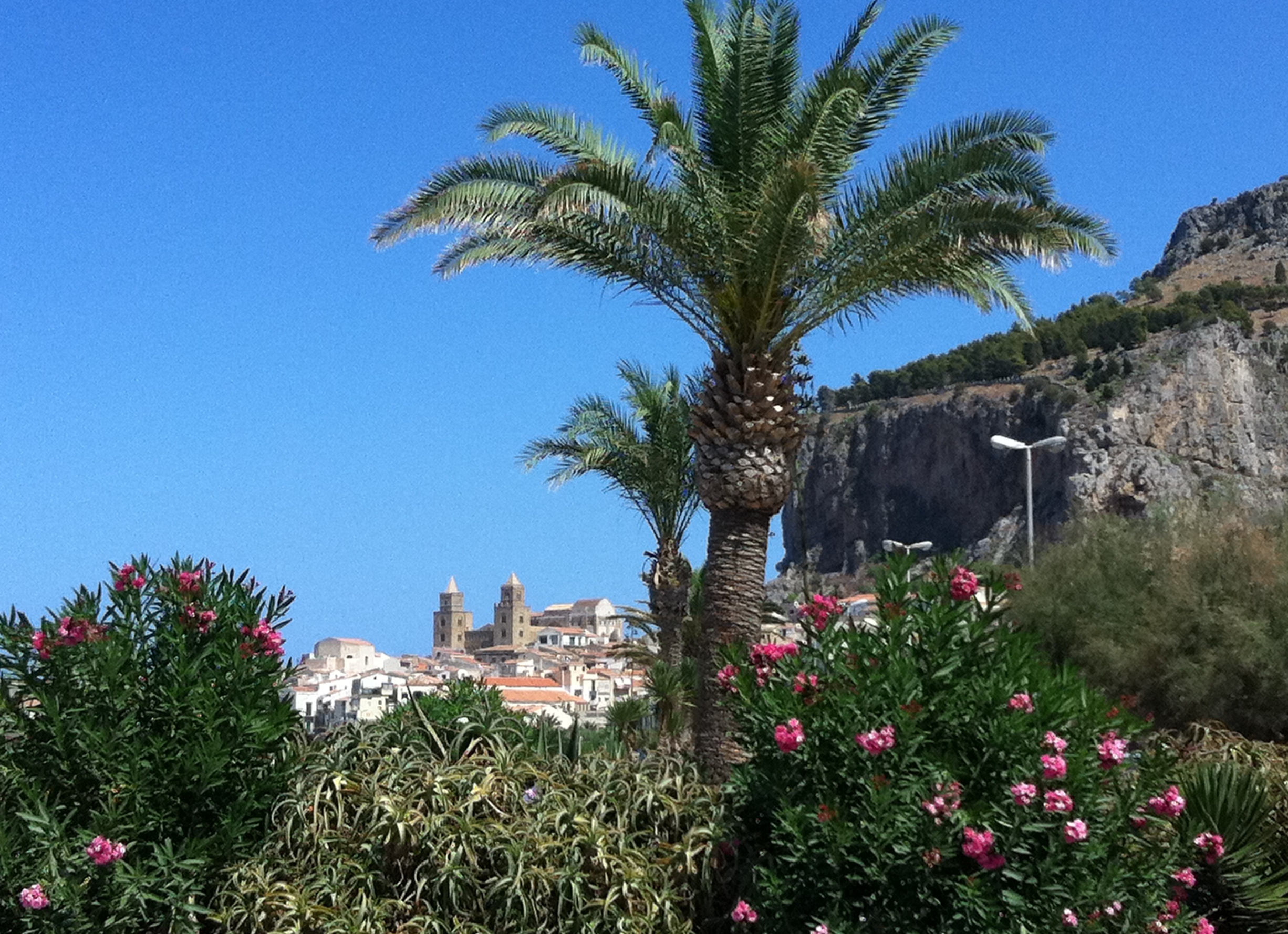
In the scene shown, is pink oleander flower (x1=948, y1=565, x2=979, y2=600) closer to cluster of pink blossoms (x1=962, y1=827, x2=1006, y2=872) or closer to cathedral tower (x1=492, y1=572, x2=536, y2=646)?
cluster of pink blossoms (x1=962, y1=827, x2=1006, y2=872)

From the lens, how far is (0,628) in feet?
24.7

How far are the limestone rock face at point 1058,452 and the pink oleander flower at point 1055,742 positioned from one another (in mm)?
69829

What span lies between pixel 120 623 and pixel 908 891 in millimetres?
4398

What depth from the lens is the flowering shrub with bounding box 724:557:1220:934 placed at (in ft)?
20.7

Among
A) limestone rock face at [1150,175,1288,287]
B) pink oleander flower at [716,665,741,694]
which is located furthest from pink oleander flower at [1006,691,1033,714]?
limestone rock face at [1150,175,1288,287]

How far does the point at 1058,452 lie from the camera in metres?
105

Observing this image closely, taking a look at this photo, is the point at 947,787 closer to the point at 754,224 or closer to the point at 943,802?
the point at 943,802

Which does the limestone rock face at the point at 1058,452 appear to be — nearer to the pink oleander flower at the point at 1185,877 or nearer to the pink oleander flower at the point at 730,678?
the pink oleander flower at the point at 730,678

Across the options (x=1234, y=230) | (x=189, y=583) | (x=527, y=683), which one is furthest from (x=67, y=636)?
(x=1234, y=230)

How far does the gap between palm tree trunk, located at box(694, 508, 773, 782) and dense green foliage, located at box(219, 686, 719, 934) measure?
405 centimetres

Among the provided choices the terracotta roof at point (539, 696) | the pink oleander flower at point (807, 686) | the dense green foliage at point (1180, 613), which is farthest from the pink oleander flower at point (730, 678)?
the terracotta roof at point (539, 696)

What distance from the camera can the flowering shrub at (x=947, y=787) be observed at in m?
6.32

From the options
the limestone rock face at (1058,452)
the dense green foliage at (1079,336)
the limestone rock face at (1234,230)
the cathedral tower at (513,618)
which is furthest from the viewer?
the cathedral tower at (513,618)

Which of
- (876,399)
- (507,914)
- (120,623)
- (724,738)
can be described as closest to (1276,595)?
(724,738)
